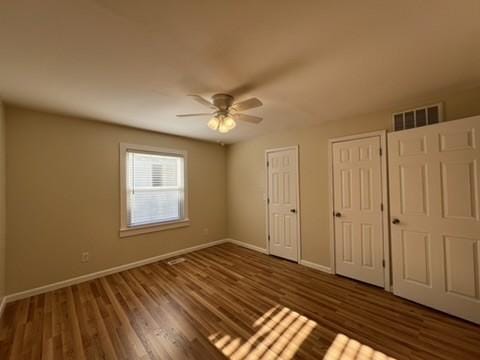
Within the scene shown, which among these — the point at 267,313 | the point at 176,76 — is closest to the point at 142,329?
the point at 267,313

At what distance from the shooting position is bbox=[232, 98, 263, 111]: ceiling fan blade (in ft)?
6.83

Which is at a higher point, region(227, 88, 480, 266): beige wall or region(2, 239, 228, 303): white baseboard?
region(227, 88, 480, 266): beige wall

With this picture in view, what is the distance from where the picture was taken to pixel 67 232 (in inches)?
120

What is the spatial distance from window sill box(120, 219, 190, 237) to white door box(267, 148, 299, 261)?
5.96ft

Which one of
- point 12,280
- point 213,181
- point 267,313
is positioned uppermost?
point 213,181

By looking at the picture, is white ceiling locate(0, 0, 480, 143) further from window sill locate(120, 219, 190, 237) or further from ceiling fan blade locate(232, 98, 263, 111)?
window sill locate(120, 219, 190, 237)

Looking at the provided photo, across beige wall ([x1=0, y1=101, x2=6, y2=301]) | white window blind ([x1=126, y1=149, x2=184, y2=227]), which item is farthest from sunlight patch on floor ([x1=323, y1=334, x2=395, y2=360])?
beige wall ([x1=0, y1=101, x2=6, y2=301])

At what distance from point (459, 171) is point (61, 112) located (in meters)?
4.91

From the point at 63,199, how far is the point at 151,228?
141 centimetres

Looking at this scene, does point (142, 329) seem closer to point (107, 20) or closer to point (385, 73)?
point (107, 20)

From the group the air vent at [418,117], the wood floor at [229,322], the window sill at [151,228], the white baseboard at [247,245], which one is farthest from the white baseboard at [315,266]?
Answer: the window sill at [151,228]

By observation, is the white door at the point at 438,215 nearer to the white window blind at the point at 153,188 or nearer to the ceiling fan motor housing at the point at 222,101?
the ceiling fan motor housing at the point at 222,101

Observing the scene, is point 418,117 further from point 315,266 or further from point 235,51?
point 315,266

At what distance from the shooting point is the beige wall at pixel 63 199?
2703 mm
